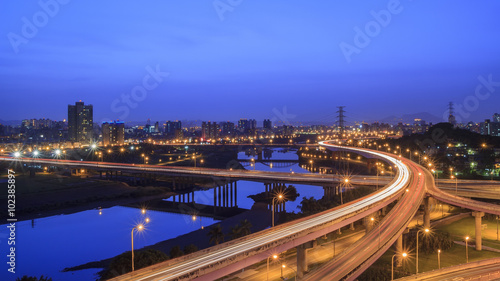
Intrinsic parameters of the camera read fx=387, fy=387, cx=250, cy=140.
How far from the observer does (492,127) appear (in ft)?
420

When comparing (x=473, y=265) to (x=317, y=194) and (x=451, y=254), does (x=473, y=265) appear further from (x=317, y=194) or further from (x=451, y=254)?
(x=317, y=194)

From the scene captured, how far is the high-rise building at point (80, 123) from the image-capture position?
15675cm

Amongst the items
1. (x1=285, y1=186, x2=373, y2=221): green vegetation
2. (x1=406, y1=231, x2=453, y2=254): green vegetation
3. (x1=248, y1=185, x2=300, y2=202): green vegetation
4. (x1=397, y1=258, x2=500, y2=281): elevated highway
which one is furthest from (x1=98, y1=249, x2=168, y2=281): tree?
(x1=248, y1=185, x2=300, y2=202): green vegetation

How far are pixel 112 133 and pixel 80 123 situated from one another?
18.5m

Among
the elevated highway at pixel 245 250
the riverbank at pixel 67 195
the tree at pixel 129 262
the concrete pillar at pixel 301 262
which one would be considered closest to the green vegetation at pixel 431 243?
the elevated highway at pixel 245 250

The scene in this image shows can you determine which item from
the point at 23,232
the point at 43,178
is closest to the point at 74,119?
the point at 43,178

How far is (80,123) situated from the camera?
158875mm

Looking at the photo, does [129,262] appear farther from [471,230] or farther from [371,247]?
[471,230]

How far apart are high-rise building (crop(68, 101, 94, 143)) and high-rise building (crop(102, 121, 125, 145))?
8679 millimetres

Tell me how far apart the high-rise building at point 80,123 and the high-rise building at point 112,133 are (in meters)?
8.68

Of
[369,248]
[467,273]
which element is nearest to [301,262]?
[369,248]

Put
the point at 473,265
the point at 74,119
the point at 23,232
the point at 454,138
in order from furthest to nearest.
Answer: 1. the point at 74,119
2. the point at 454,138
3. the point at 23,232
4. the point at 473,265

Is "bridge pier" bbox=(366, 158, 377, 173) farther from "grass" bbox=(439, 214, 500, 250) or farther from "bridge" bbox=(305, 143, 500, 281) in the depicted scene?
"bridge" bbox=(305, 143, 500, 281)

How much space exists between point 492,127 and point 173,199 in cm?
12035
